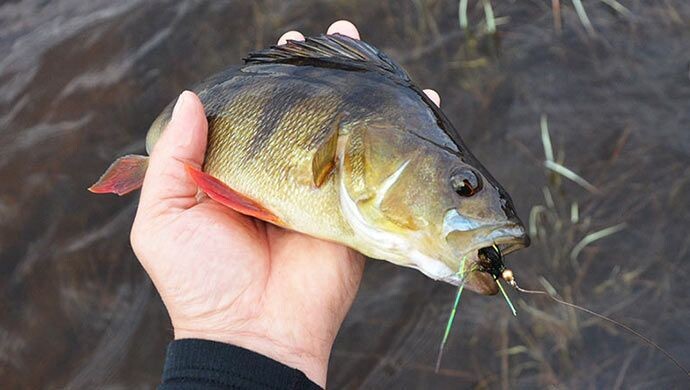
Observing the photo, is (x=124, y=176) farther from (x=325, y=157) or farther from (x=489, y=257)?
(x=489, y=257)

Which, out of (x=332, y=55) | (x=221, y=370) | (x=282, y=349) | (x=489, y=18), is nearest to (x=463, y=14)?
(x=489, y=18)

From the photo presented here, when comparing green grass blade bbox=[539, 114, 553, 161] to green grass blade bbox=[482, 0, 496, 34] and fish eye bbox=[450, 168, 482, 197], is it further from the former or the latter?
fish eye bbox=[450, 168, 482, 197]

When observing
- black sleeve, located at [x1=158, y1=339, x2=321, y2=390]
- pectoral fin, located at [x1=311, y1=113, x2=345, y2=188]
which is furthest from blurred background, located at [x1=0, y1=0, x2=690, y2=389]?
pectoral fin, located at [x1=311, y1=113, x2=345, y2=188]

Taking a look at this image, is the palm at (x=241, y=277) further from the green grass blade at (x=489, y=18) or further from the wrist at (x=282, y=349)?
the green grass blade at (x=489, y=18)

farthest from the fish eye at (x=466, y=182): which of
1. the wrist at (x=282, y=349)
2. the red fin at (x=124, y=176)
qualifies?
the red fin at (x=124, y=176)

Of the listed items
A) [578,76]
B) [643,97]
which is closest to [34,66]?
[578,76]
